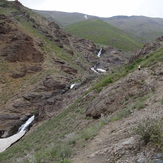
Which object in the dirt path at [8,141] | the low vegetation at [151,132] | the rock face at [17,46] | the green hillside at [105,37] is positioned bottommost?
the dirt path at [8,141]

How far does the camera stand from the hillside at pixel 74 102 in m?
6.45

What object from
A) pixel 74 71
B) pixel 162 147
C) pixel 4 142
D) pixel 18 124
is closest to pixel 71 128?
pixel 162 147

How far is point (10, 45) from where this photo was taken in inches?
1665

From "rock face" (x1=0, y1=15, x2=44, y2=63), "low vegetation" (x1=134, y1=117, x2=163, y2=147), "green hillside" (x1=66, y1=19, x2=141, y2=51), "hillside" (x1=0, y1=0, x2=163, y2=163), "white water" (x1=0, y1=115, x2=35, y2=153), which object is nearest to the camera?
"low vegetation" (x1=134, y1=117, x2=163, y2=147)

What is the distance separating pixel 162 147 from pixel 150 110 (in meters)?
3.43

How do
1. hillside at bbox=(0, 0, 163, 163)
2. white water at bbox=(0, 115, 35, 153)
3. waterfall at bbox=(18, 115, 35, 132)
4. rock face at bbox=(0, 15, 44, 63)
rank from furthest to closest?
rock face at bbox=(0, 15, 44, 63) < waterfall at bbox=(18, 115, 35, 132) < white water at bbox=(0, 115, 35, 153) < hillside at bbox=(0, 0, 163, 163)

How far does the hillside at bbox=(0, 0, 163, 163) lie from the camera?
645cm

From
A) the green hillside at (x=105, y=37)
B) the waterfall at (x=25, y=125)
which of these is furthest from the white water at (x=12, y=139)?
the green hillside at (x=105, y=37)

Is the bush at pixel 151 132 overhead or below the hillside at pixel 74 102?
overhead

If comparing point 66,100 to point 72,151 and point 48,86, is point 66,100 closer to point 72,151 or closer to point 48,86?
point 48,86

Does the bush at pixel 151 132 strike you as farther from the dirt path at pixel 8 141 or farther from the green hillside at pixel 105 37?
the green hillside at pixel 105 37

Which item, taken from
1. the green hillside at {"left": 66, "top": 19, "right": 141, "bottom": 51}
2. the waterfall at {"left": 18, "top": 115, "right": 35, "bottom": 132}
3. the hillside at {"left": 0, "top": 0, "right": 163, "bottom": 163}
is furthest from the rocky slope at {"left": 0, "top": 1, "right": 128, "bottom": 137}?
the green hillside at {"left": 66, "top": 19, "right": 141, "bottom": 51}

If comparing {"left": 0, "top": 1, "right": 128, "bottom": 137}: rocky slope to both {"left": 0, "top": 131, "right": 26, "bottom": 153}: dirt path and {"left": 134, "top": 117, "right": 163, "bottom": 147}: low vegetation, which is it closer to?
{"left": 0, "top": 131, "right": 26, "bottom": 153}: dirt path

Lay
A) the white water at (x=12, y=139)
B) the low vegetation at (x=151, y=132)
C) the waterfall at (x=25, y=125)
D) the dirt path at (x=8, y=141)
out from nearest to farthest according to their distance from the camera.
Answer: the low vegetation at (x=151, y=132)
the white water at (x=12, y=139)
the dirt path at (x=8, y=141)
the waterfall at (x=25, y=125)
